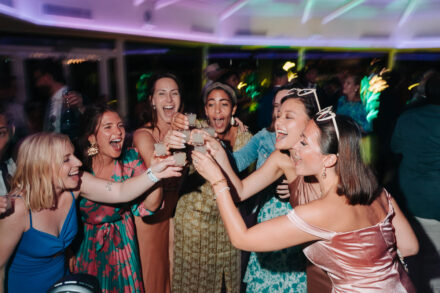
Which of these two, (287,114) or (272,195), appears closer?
(287,114)

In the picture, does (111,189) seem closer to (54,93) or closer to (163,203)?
(163,203)

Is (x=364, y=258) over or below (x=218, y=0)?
below

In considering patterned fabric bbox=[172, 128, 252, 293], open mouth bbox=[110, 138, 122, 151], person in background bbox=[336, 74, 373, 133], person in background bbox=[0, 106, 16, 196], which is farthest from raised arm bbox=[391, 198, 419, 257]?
person in background bbox=[336, 74, 373, 133]

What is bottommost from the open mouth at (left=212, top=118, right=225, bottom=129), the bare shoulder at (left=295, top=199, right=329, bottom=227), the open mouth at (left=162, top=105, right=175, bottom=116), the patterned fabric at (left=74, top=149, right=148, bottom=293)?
the patterned fabric at (left=74, top=149, right=148, bottom=293)

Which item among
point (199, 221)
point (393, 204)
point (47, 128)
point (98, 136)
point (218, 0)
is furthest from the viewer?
point (218, 0)

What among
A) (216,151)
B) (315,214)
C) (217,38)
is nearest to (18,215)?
(216,151)

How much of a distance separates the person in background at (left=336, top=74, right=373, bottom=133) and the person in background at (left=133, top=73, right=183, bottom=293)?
340 cm

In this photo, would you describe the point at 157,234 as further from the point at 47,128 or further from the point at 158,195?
the point at 47,128

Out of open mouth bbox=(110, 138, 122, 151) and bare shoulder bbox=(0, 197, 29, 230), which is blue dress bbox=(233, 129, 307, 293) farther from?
bare shoulder bbox=(0, 197, 29, 230)

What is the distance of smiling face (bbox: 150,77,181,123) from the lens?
248 cm

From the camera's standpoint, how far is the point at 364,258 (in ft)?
4.81

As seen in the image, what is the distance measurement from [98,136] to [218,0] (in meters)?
8.85

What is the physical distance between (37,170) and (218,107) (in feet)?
4.72

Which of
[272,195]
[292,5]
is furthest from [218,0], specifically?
[272,195]
